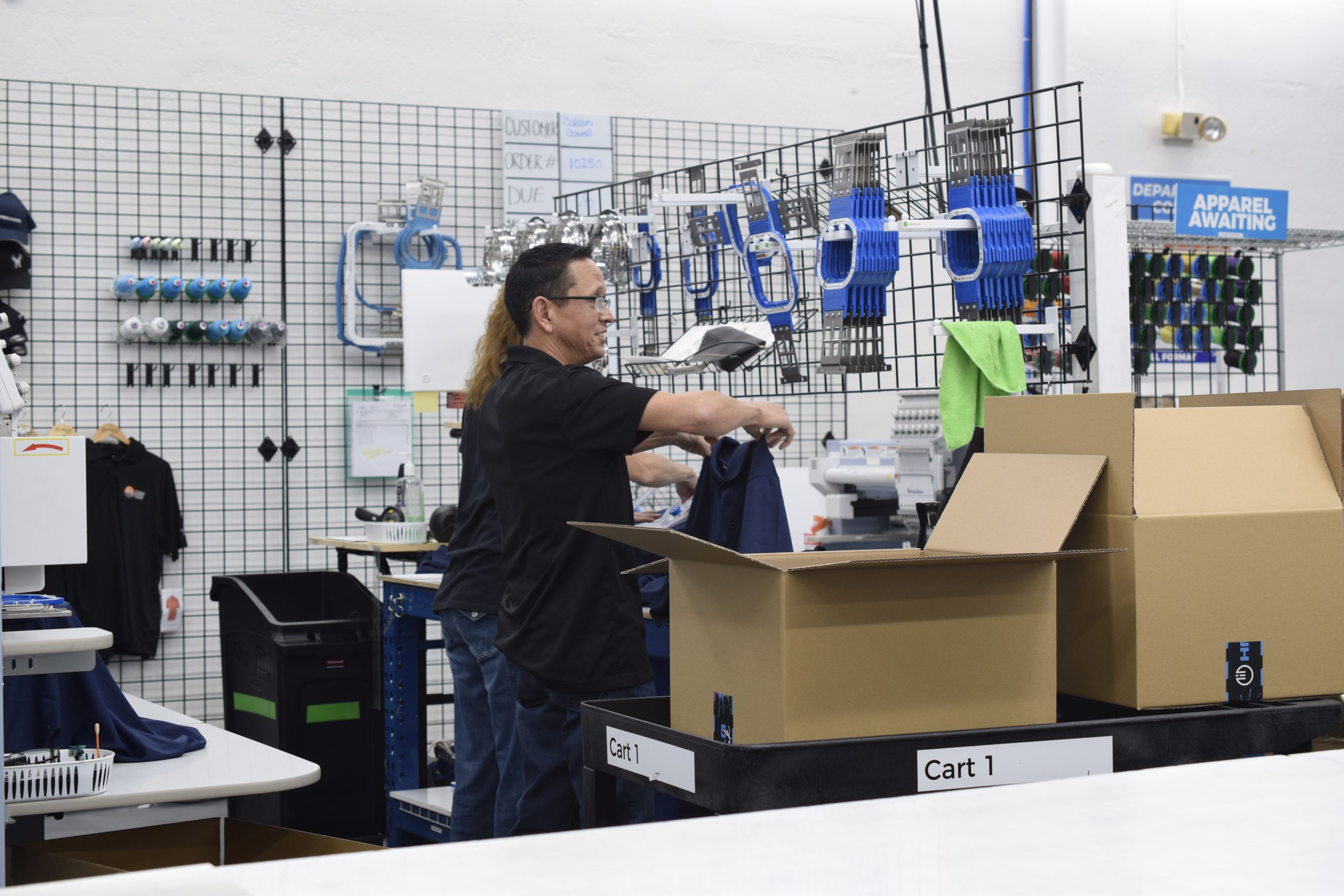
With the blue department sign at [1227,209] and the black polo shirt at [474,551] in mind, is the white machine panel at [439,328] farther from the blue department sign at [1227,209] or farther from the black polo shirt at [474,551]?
the blue department sign at [1227,209]

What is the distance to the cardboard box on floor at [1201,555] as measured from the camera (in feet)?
5.88

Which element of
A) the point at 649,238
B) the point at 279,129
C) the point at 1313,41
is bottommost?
the point at 649,238

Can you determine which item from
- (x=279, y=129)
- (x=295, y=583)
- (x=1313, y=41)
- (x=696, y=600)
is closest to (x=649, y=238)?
(x=295, y=583)

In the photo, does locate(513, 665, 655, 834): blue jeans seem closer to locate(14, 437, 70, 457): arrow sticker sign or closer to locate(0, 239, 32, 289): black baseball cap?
locate(14, 437, 70, 457): arrow sticker sign

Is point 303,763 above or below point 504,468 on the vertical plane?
below

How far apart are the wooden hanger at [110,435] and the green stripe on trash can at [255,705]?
3.84 feet

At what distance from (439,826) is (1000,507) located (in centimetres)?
246

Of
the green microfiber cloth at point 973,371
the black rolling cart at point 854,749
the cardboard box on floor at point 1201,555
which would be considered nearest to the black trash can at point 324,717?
the green microfiber cloth at point 973,371

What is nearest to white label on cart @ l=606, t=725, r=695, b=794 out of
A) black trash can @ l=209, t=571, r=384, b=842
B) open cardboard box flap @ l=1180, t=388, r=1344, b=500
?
open cardboard box flap @ l=1180, t=388, r=1344, b=500

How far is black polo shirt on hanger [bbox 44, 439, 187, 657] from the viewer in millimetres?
5051

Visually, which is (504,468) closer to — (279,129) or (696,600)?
(696,600)

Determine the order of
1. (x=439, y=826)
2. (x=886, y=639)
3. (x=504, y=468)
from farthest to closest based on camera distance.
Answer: (x=439, y=826), (x=504, y=468), (x=886, y=639)

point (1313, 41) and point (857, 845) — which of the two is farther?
point (1313, 41)

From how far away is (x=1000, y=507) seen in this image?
192 centimetres
